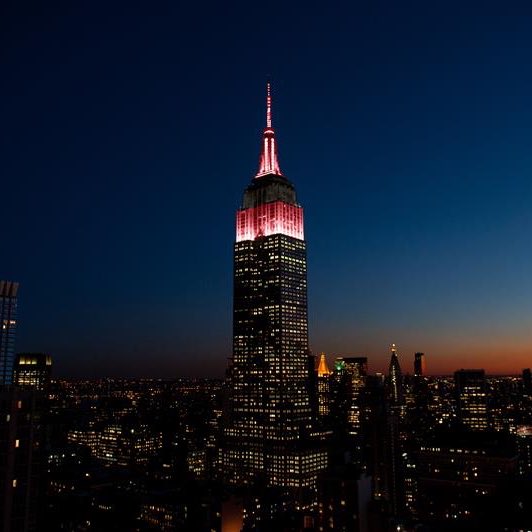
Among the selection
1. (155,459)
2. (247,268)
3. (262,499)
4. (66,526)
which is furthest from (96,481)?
(247,268)

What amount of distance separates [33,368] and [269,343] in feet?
235

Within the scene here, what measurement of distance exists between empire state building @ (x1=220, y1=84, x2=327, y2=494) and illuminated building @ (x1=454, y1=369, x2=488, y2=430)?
63106 millimetres

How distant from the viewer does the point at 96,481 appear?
97.9 meters

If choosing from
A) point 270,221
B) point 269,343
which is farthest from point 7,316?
point 270,221

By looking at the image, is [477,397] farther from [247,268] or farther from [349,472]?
[349,472]

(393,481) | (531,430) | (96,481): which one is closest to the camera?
(96,481)

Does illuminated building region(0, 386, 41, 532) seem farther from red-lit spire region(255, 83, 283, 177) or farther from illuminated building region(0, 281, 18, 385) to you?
red-lit spire region(255, 83, 283, 177)

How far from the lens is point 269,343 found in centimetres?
14512

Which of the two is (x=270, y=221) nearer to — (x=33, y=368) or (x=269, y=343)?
(x=269, y=343)

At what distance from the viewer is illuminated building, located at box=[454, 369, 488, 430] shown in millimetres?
180125

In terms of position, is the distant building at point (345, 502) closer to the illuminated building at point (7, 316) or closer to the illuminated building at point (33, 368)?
the illuminated building at point (7, 316)

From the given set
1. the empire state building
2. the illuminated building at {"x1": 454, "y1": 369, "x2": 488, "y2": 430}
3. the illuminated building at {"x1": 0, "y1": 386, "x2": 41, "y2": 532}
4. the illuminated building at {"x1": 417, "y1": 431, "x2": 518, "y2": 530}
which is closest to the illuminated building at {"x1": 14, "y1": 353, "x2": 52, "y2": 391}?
the empire state building

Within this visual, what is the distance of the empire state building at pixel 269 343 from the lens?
13012 centimetres

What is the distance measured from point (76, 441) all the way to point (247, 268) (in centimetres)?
7088
